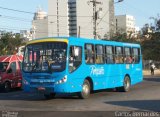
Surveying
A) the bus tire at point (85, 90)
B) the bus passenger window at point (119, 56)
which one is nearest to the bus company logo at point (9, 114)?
the bus tire at point (85, 90)

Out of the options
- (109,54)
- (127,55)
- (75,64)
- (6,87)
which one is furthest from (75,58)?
A: (6,87)

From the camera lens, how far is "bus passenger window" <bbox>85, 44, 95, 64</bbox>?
65.3ft

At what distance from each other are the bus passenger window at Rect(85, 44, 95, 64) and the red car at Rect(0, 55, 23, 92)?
6.57 m

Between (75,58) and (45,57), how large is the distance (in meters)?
1.28

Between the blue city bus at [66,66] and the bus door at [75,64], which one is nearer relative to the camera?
the blue city bus at [66,66]

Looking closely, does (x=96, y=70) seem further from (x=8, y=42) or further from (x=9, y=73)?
(x=8, y=42)

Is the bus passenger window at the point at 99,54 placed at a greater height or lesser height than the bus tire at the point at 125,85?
greater

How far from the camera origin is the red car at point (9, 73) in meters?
24.9

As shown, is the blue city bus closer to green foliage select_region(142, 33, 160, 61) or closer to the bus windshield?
the bus windshield

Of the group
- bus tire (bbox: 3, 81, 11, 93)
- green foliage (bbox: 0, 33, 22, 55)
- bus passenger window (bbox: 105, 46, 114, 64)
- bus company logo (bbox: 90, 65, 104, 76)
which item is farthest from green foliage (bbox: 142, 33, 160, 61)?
bus company logo (bbox: 90, 65, 104, 76)

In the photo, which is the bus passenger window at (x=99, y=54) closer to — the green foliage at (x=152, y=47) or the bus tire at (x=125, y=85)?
the bus tire at (x=125, y=85)

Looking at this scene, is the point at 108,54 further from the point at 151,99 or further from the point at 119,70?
the point at 151,99

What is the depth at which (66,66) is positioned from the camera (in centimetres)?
1816

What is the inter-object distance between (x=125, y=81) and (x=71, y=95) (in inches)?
165
